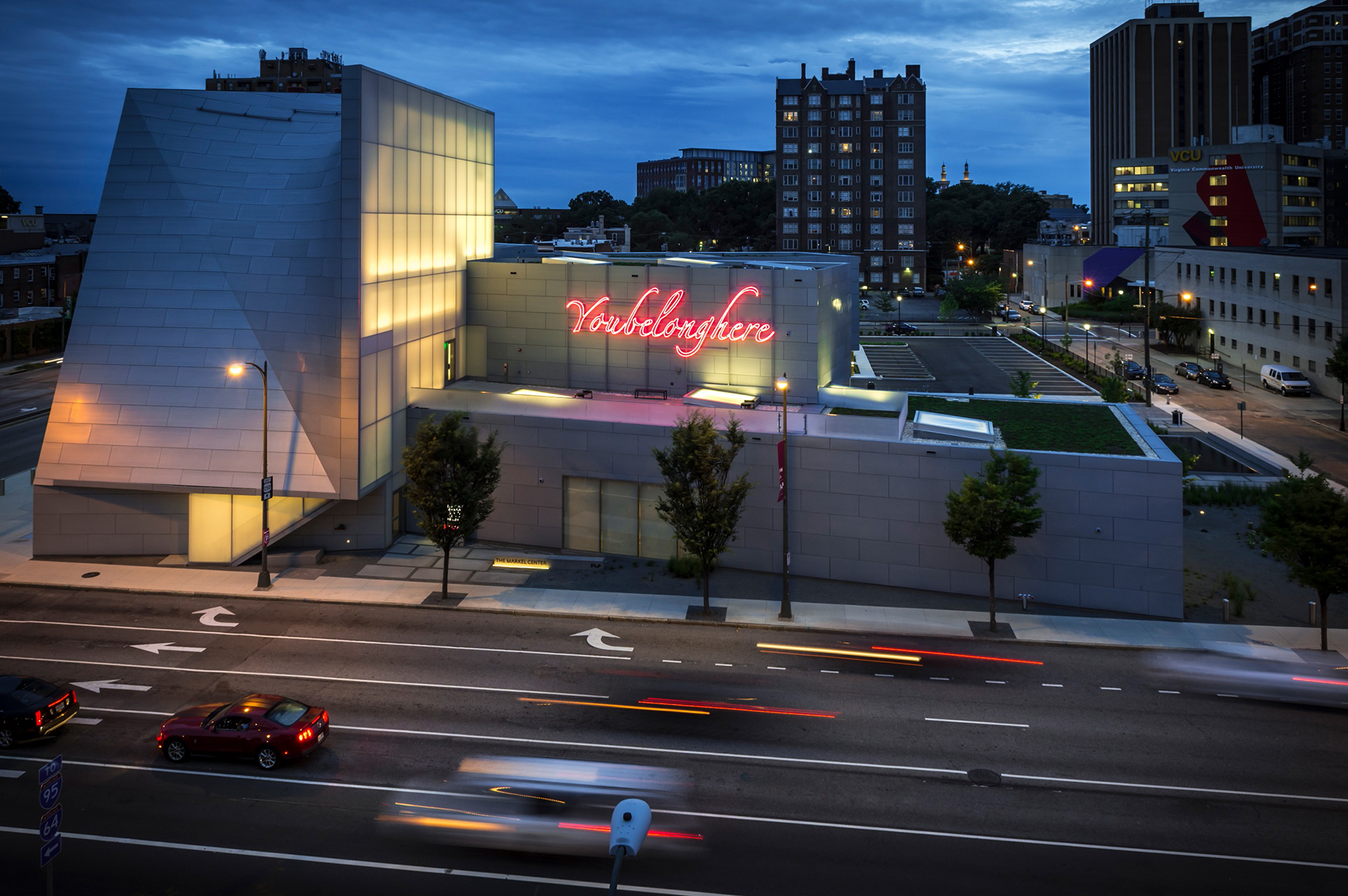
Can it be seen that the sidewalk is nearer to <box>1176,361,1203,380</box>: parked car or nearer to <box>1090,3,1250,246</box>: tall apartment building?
<box>1176,361,1203,380</box>: parked car

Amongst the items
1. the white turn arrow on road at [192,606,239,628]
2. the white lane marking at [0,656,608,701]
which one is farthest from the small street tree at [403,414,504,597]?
the white lane marking at [0,656,608,701]

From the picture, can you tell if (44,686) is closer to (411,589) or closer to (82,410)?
(411,589)

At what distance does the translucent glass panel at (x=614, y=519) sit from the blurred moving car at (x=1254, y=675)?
59.0ft

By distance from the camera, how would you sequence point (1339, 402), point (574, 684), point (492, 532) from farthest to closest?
point (1339, 402) → point (492, 532) → point (574, 684)

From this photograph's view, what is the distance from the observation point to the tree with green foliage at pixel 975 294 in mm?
126000

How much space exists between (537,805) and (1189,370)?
7882 centimetres

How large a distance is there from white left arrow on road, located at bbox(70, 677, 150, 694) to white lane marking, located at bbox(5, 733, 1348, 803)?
3.56 metres

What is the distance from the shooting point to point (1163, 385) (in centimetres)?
7506

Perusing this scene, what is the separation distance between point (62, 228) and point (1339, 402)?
165912 millimetres

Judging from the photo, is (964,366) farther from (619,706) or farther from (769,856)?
(769,856)

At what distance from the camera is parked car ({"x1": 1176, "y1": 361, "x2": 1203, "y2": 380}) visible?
8144 cm

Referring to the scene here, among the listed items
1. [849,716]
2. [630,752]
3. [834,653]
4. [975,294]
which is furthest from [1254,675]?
[975,294]

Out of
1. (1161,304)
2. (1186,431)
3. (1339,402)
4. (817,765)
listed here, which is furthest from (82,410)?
(1161,304)

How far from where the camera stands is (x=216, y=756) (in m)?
22.5
